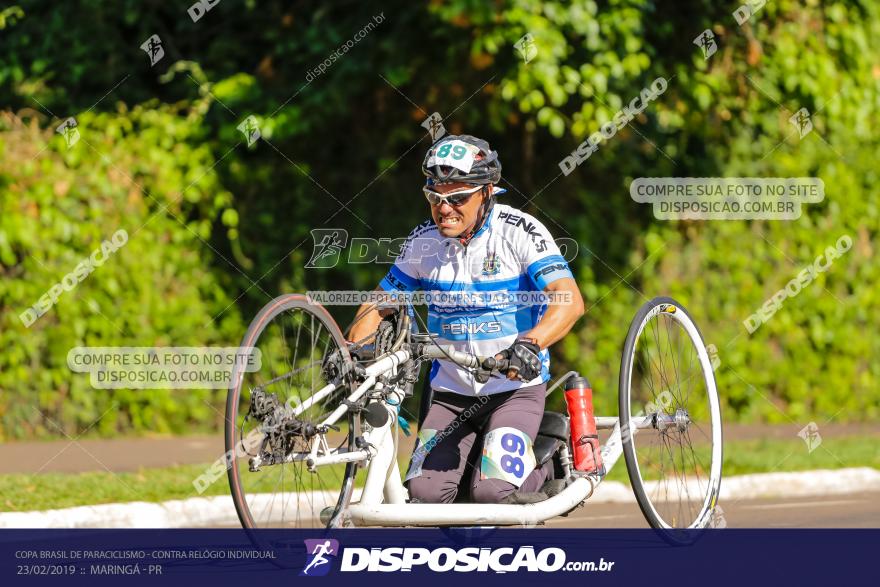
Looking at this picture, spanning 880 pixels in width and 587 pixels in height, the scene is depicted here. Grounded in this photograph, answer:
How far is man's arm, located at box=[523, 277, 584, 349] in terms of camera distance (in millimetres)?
6424

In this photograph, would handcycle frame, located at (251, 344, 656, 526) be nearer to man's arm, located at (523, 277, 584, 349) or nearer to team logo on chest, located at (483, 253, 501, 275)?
man's arm, located at (523, 277, 584, 349)

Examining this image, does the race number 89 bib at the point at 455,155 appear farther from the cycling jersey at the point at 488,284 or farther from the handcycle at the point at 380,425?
the handcycle at the point at 380,425

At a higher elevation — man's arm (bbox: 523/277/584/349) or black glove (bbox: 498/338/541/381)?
man's arm (bbox: 523/277/584/349)

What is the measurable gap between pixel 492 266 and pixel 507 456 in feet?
2.67

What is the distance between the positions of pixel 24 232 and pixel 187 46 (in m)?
3.56

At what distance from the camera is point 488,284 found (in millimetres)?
6738

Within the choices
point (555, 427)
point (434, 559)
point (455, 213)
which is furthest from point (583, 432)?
point (455, 213)

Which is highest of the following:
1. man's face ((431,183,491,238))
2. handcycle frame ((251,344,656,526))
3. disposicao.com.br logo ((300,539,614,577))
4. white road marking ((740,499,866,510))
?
man's face ((431,183,491,238))

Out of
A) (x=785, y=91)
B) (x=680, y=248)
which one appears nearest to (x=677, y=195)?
(x=680, y=248)

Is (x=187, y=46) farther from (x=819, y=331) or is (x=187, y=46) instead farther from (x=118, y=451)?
(x=819, y=331)

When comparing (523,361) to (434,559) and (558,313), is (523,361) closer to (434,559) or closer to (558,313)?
(558,313)

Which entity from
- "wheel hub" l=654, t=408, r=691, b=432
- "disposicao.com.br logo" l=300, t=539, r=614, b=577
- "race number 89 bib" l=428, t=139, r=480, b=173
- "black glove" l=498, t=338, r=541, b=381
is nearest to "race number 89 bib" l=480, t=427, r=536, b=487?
"disposicao.com.br logo" l=300, t=539, r=614, b=577

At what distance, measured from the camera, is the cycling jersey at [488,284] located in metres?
6.73

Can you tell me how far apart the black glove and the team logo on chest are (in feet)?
2.00
